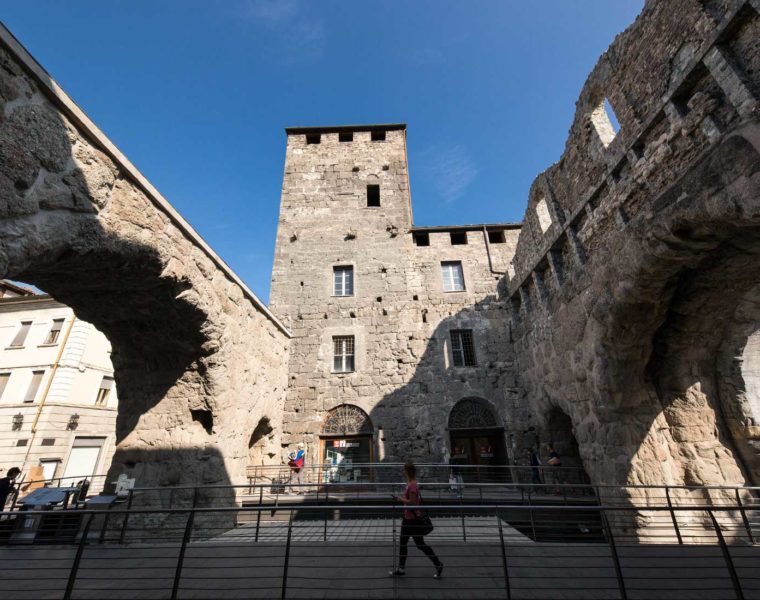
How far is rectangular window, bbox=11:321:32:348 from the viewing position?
611 inches

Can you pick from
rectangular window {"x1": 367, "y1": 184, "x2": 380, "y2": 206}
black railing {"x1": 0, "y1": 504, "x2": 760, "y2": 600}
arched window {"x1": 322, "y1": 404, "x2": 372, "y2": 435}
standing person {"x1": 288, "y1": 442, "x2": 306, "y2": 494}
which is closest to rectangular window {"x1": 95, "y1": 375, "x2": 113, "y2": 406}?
standing person {"x1": 288, "y1": 442, "x2": 306, "y2": 494}

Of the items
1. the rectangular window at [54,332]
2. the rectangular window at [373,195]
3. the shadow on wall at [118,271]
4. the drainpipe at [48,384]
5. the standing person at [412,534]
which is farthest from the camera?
the rectangular window at [54,332]

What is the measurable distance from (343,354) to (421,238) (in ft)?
19.2

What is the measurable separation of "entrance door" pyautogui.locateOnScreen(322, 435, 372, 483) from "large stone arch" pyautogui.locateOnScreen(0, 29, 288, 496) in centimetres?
302

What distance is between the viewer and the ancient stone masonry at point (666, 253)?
172 inches

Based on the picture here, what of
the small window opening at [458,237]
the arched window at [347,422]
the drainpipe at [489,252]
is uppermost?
the small window opening at [458,237]

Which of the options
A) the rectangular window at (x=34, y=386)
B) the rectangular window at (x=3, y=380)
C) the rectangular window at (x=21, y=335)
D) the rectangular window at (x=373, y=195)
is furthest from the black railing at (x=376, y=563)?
the rectangular window at (x=21, y=335)

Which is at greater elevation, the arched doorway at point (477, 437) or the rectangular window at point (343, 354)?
the rectangular window at point (343, 354)

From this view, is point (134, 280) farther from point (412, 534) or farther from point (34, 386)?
point (34, 386)

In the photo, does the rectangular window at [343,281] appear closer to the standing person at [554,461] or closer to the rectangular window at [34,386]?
the standing person at [554,461]

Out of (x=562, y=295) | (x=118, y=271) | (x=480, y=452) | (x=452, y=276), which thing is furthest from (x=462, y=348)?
(x=118, y=271)

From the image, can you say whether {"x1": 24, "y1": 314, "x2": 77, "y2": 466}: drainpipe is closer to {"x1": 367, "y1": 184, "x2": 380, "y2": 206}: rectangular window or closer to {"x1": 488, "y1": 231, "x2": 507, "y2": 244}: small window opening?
{"x1": 367, "y1": 184, "x2": 380, "y2": 206}: rectangular window

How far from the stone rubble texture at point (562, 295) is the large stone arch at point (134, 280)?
0.09ft

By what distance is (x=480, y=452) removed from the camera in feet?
35.3
